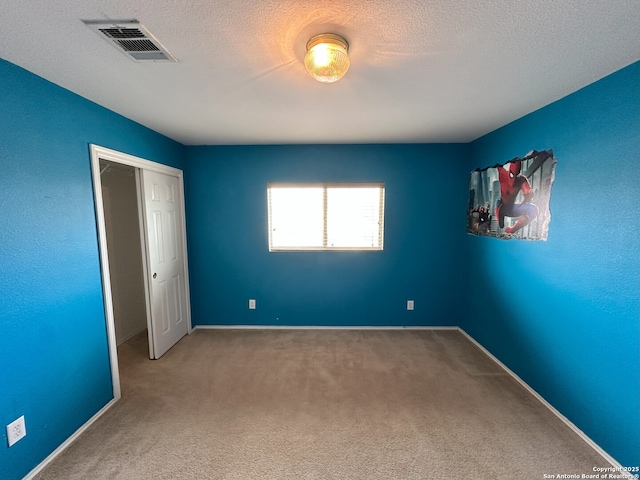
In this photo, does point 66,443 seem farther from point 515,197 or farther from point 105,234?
point 515,197

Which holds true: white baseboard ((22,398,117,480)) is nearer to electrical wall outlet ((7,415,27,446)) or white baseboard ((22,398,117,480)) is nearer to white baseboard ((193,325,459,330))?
electrical wall outlet ((7,415,27,446))

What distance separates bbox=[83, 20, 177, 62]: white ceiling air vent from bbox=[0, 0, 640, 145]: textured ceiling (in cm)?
4

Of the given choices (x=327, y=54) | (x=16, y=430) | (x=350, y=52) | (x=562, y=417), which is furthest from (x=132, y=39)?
(x=562, y=417)

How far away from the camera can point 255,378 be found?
7.97 ft

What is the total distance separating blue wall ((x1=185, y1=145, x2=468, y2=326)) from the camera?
3.26 metres

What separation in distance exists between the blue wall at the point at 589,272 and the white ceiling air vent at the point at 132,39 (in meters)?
2.57

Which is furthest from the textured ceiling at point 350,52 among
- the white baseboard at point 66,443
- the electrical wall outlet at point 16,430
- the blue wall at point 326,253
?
the white baseboard at point 66,443

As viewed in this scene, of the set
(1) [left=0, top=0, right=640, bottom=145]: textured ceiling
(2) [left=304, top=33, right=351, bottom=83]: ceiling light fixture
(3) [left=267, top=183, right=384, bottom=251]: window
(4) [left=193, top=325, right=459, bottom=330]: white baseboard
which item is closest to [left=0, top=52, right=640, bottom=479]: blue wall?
(1) [left=0, top=0, right=640, bottom=145]: textured ceiling

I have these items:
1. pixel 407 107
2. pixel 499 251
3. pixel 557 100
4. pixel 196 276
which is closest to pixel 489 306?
pixel 499 251

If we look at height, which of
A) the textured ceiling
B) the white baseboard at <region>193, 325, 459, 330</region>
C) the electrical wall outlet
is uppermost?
the textured ceiling

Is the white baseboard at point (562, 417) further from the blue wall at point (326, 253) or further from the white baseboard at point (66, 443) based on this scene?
the white baseboard at point (66, 443)

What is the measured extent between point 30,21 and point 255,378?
8.70ft

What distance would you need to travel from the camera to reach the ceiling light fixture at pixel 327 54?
Answer: 3.96ft

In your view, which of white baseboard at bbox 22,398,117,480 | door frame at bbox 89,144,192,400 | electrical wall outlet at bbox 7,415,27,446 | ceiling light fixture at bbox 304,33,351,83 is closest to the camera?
ceiling light fixture at bbox 304,33,351,83
